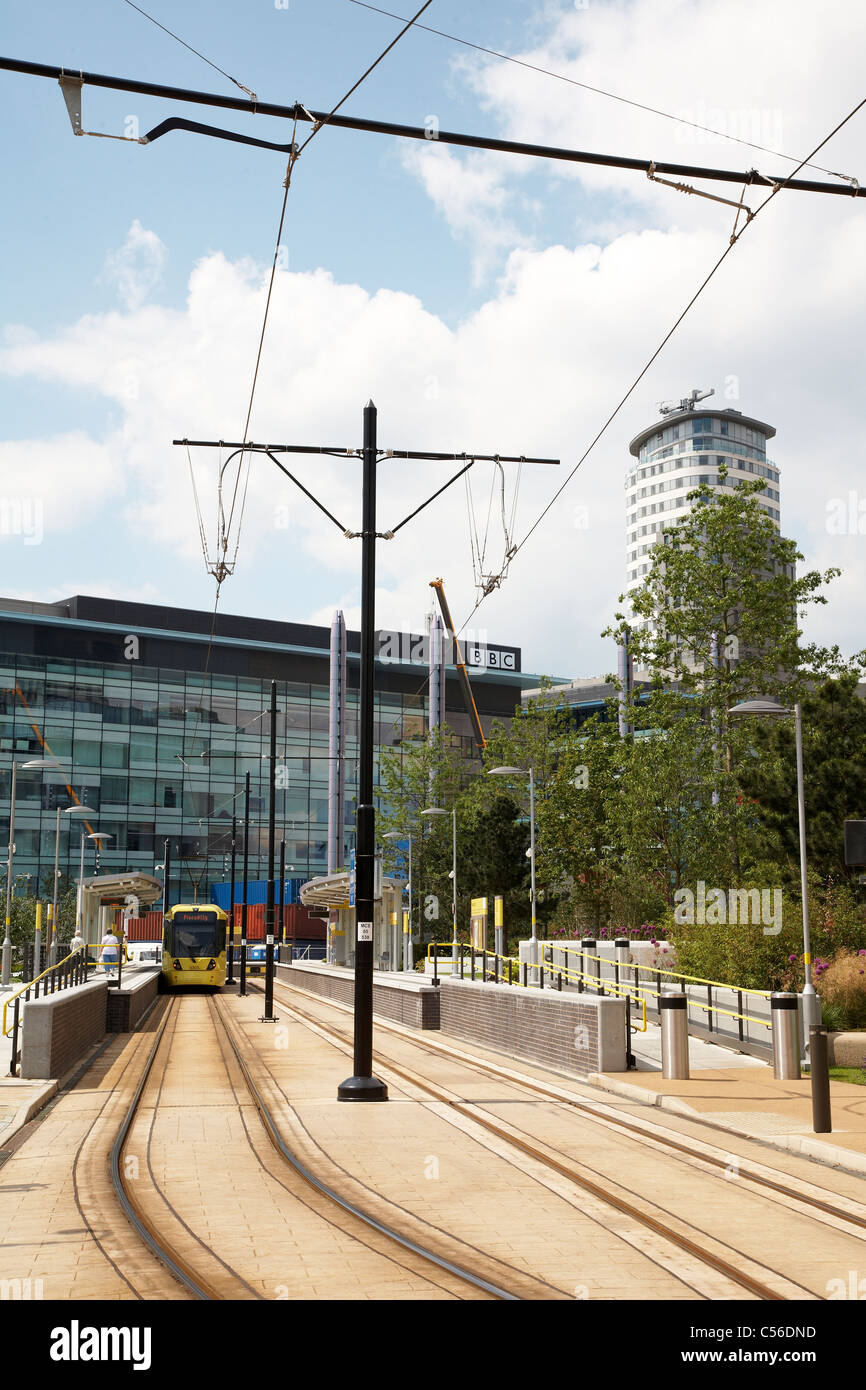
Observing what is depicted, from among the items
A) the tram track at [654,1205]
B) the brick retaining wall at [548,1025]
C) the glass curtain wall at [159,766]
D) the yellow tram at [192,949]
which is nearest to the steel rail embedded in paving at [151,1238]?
the tram track at [654,1205]

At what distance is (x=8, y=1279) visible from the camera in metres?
7.39

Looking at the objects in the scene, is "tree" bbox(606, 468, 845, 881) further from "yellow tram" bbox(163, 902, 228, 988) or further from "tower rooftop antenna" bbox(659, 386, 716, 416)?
"tower rooftop antenna" bbox(659, 386, 716, 416)

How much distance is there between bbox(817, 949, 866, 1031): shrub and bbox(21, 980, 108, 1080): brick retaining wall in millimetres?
10891

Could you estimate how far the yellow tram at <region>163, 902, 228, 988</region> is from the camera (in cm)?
5244

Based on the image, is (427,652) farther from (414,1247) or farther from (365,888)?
(414,1247)

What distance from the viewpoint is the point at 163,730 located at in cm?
9881

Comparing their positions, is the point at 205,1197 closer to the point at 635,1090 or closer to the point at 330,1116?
the point at 330,1116

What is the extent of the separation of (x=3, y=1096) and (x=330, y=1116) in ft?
13.2

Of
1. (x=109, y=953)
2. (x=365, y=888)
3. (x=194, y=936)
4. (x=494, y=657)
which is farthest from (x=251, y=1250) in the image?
(x=494, y=657)

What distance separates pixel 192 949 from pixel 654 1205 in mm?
44783

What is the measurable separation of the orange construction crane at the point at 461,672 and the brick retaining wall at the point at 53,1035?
81.6 metres

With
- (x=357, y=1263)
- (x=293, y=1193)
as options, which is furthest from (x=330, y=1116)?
(x=357, y=1263)

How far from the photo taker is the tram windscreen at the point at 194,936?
2069 inches
